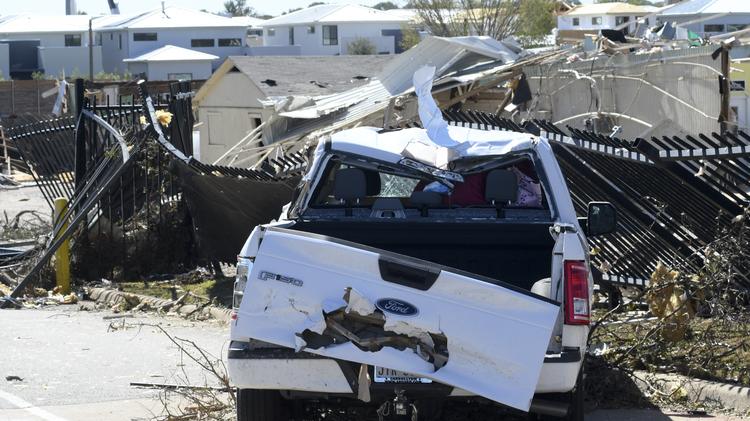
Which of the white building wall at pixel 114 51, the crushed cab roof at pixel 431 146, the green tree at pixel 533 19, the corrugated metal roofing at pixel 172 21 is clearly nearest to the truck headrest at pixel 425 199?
the crushed cab roof at pixel 431 146

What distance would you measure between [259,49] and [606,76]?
63673mm

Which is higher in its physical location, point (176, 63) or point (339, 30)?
point (339, 30)

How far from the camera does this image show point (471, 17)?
69.1 metres

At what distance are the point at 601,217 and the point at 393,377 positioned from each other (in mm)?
2065

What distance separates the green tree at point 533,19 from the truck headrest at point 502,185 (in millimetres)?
64002

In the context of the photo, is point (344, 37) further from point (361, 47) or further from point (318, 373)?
point (318, 373)

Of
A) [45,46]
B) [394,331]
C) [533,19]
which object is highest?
[533,19]

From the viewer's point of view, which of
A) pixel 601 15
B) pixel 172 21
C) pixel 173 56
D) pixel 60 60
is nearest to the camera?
pixel 173 56

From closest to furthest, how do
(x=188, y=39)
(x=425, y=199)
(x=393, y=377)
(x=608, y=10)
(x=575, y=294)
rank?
(x=393, y=377), (x=575, y=294), (x=425, y=199), (x=188, y=39), (x=608, y=10)

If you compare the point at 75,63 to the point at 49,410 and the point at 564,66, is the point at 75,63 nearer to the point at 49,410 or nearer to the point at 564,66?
the point at 564,66

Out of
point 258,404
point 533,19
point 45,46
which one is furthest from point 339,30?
point 258,404

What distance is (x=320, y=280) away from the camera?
5.29 meters

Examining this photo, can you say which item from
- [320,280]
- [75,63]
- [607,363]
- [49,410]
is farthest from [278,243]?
[75,63]

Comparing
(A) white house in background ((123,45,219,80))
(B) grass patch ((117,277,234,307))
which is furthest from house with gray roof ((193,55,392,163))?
(A) white house in background ((123,45,219,80))
